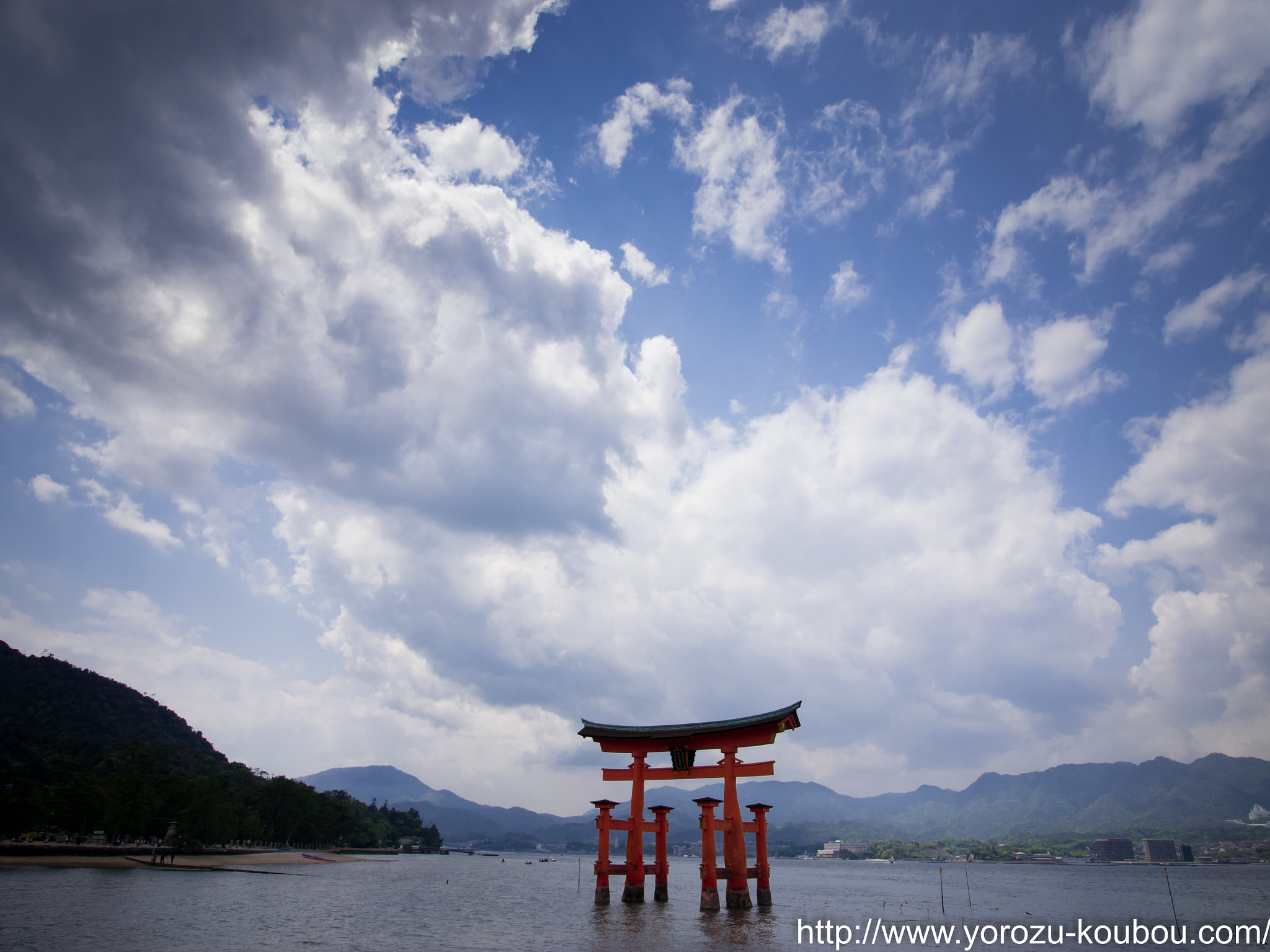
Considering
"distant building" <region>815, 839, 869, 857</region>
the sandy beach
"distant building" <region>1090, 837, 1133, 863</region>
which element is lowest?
"distant building" <region>815, 839, 869, 857</region>

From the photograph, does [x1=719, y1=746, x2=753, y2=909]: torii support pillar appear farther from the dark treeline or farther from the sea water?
the dark treeline

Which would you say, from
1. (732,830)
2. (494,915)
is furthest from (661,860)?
(494,915)

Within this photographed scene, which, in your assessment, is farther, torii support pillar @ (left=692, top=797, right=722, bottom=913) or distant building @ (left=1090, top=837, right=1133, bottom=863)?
distant building @ (left=1090, top=837, right=1133, bottom=863)

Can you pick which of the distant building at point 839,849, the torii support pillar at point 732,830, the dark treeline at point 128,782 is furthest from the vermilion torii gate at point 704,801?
the distant building at point 839,849

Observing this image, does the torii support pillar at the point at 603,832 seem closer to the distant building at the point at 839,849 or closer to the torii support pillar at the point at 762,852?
the torii support pillar at the point at 762,852

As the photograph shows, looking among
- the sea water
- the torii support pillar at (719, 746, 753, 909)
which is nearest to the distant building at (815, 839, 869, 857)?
the sea water

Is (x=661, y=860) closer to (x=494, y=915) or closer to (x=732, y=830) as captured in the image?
(x=732, y=830)

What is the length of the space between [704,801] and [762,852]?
5.46 metres

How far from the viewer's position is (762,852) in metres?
26.5

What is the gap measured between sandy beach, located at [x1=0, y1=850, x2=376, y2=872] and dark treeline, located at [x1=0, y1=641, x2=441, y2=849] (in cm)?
203

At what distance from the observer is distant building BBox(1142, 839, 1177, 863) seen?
367ft

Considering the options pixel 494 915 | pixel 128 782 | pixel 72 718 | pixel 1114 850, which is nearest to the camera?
pixel 494 915

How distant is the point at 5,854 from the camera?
41.0 m

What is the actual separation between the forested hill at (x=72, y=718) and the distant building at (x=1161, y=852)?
158 metres
